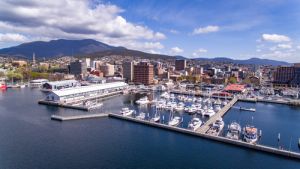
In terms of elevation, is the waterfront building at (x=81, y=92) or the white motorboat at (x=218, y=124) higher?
the waterfront building at (x=81, y=92)

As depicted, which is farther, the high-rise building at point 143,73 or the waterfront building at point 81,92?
the high-rise building at point 143,73

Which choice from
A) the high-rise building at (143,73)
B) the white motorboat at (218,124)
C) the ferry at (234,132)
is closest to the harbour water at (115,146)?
the ferry at (234,132)

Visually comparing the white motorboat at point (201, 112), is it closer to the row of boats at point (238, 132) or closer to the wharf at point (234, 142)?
the row of boats at point (238, 132)

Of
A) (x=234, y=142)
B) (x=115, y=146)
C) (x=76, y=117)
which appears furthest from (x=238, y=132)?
(x=76, y=117)

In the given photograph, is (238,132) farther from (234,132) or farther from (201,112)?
(201,112)

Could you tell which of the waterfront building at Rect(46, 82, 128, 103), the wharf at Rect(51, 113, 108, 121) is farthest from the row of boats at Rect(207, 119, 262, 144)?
the waterfront building at Rect(46, 82, 128, 103)

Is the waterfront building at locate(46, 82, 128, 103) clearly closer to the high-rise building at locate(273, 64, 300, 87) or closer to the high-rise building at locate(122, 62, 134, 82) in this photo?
the high-rise building at locate(122, 62, 134, 82)

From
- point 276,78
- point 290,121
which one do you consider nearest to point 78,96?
point 290,121
